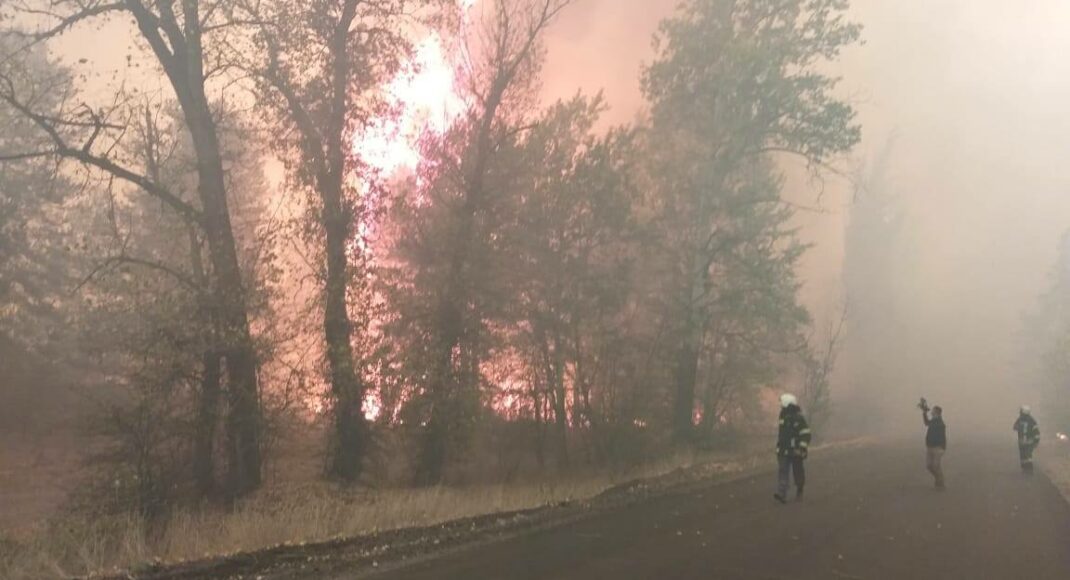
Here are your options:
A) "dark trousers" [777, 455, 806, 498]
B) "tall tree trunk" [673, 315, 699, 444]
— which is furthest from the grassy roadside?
"tall tree trunk" [673, 315, 699, 444]

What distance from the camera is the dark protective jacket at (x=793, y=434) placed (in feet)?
44.7

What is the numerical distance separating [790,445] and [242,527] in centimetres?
894

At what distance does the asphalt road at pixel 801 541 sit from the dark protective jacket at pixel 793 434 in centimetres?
88

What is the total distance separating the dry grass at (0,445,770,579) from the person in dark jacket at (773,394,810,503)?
3.50 m

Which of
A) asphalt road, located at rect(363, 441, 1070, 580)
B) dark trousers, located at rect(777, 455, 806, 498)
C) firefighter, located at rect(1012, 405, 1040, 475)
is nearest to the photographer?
asphalt road, located at rect(363, 441, 1070, 580)

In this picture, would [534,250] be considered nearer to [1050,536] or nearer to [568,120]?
[568,120]

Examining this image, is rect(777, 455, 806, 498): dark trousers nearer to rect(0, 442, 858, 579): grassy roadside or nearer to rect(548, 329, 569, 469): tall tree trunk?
rect(0, 442, 858, 579): grassy roadside

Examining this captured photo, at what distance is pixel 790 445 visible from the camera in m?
13.7

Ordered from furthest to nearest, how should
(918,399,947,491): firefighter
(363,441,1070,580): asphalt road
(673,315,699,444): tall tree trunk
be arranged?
(673,315,699,444): tall tree trunk → (918,399,947,491): firefighter → (363,441,1070,580): asphalt road

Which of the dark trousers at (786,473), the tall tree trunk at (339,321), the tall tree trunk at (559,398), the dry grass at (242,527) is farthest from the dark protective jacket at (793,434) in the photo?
the tall tree trunk at (559,398)

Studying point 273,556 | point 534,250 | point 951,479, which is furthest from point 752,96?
point 273,556

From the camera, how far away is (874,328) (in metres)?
96.6

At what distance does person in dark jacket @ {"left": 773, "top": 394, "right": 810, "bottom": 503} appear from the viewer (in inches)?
531

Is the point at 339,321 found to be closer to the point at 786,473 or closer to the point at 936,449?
the point at 786,473
